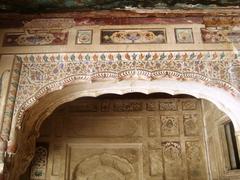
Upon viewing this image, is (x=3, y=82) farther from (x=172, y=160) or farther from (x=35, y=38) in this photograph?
(x=172, y=160)

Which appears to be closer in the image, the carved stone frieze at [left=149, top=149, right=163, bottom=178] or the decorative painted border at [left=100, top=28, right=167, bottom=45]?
the decorative painted border at [left=100, top=28, right=167, bottom=45]

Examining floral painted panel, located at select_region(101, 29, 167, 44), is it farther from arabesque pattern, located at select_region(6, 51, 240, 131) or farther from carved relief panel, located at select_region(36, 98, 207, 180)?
carved relief panel, located at select_region(36, 98, 207, 180)

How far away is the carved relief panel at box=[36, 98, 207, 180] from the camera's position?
5.13 meters

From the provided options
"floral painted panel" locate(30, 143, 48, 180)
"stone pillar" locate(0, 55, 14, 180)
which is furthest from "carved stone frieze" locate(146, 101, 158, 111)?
"stone pillar" locate(0, 55, 14, 180)

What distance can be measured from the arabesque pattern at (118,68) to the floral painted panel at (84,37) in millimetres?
171

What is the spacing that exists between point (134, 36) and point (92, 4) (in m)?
0.59

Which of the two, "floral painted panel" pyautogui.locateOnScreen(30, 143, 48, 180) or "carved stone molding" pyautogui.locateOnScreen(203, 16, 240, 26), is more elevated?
"carved stone molding" pyautogui.locateOnScreen(203, 16, 240, 26)

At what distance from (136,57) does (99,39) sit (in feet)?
1.53

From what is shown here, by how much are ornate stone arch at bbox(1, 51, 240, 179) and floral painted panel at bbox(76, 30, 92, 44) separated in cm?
17

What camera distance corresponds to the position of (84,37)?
355 centimetres

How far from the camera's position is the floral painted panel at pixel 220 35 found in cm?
351

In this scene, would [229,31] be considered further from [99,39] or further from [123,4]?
[99,39]

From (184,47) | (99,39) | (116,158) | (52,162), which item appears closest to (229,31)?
(184,47)

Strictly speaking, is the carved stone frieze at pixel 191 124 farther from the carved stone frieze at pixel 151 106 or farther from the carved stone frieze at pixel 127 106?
the carved stone frieze at pixel 127 106
